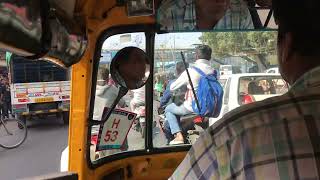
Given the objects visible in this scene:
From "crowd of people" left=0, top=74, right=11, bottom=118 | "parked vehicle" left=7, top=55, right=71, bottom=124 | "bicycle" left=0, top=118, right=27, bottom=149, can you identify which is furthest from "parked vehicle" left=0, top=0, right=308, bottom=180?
"crowd of people" left=0, top=74, right=11, bottom=118

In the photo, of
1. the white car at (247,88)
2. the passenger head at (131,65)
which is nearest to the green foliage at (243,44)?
the white car at (247,88)

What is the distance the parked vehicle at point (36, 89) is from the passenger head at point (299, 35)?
1209cm

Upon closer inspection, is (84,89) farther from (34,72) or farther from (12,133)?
(34,72)

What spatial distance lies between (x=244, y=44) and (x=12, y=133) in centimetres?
918

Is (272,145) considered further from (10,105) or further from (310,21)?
(10,105)

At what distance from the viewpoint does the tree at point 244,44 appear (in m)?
2.97

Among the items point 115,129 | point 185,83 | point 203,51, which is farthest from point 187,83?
point 115,129

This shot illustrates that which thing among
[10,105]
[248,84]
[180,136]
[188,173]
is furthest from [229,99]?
[10,105]

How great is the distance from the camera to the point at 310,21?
102 centimetres

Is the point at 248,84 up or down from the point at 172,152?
up

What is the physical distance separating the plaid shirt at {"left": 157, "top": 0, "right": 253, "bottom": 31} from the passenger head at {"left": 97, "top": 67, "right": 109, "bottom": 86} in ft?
1.46

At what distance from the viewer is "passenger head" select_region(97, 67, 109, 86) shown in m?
2.69

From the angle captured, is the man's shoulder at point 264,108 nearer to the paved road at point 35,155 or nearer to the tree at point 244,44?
the tree at point 244,44

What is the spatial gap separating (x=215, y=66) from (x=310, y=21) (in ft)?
6.59
